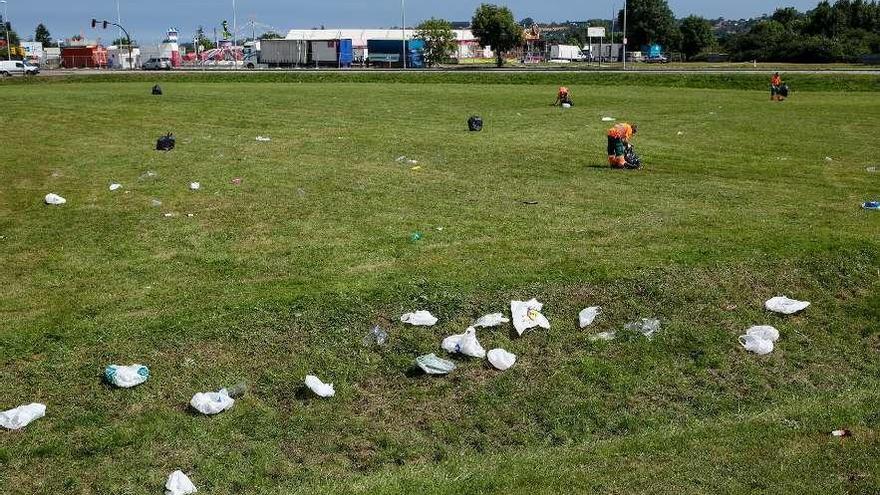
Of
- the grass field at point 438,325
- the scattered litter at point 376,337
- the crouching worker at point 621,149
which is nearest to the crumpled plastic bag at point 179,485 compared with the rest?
the grass field at point 438,325

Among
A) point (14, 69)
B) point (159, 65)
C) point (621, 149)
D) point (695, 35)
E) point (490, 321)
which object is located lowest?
point (490, 321)

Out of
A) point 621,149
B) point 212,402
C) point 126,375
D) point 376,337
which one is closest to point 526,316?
point 376,337

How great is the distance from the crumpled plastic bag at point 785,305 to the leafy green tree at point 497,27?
83671 mm

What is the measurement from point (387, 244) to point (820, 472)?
A: 249 inches

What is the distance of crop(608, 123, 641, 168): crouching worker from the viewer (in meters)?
16.2

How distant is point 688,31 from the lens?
380 ft

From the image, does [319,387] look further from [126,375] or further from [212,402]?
[126,375]

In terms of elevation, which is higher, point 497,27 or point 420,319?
point 497,27

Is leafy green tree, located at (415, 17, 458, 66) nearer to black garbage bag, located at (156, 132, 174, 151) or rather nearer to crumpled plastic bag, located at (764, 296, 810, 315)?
black garbage bag, located at (156, 132, 174, 151)

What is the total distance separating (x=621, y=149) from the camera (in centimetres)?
1634

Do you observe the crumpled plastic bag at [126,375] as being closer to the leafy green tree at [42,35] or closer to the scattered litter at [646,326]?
the scattered litter at [646,326]

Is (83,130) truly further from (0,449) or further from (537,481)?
(537,481)

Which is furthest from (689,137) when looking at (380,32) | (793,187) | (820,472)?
(380,32)

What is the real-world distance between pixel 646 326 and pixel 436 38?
85.0 metres
